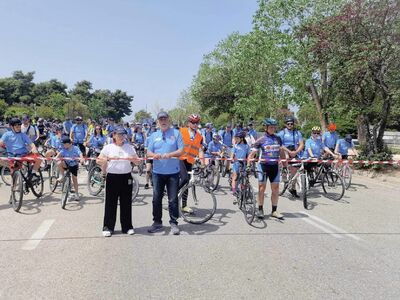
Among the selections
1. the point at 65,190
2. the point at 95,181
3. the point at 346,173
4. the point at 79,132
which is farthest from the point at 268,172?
the point at 79,132

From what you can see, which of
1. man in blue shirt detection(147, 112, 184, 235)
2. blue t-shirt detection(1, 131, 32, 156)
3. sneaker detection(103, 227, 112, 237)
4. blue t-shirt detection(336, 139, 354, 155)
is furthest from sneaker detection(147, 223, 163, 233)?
blue t-shirt detection(336, 139, 354, 155)

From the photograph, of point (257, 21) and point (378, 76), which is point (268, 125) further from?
point (257, 21)

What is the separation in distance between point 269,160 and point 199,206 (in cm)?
188

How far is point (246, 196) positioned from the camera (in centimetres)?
784

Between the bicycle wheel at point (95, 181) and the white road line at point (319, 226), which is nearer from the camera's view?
the white road line at point (319, 226)

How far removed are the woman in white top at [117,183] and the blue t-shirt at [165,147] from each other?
0.46m

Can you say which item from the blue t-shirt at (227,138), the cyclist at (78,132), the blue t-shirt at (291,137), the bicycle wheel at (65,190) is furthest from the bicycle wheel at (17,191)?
the blue t-shirt at (227,138)

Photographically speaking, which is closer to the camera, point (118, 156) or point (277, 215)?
point (118, 156)

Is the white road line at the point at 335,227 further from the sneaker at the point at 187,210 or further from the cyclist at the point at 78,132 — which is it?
the cyclist at the point at 78,132

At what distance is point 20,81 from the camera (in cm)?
8712

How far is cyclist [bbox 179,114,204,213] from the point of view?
8039 mm

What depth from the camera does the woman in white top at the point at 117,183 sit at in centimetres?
664

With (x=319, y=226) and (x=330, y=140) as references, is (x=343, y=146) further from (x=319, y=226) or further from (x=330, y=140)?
(x=319, y=226)

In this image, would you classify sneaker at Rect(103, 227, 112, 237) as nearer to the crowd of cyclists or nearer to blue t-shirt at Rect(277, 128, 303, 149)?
the crowd of cyclists
